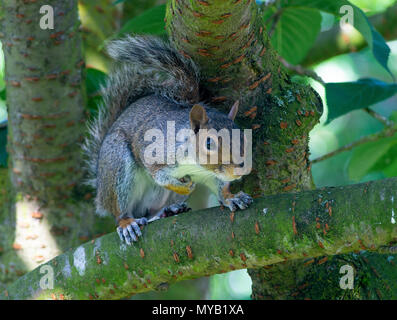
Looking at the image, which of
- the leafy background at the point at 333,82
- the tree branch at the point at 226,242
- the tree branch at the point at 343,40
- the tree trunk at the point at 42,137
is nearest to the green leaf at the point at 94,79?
the leafy background at the point at 333,82

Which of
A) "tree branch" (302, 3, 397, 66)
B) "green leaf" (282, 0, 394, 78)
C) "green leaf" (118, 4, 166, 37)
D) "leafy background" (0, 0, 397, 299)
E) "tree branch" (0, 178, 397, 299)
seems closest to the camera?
"tree branch" (0, 178, 397, 299)

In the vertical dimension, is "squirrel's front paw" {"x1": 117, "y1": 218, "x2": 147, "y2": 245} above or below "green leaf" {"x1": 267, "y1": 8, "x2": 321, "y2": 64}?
below

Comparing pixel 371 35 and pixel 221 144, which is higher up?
pixel 371 35

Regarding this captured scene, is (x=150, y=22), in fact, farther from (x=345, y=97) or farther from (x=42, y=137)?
(x=345, y=97)

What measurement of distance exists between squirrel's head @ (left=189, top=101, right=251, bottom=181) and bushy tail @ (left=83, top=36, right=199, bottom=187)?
0.37 ft

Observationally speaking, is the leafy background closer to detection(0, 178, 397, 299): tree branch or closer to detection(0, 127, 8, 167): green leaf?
detection(0, 127, 8, 167): green leaf

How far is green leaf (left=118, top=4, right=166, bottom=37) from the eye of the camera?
61.7 inches

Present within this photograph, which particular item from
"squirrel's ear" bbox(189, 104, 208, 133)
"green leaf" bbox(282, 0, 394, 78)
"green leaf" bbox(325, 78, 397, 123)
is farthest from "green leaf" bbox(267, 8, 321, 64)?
"squirrel's ear" bbox(189, 104, 208, 133)

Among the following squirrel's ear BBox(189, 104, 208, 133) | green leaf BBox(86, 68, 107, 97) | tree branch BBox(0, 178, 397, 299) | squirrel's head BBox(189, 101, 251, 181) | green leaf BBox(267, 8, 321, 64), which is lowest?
tree branch BBox(0, 178, 397, 299)

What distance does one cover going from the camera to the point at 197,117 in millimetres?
1398

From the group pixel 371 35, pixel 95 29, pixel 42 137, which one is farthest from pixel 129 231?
pixel 95 29

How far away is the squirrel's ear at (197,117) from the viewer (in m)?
1.36

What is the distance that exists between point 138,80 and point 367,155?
0.84 m
